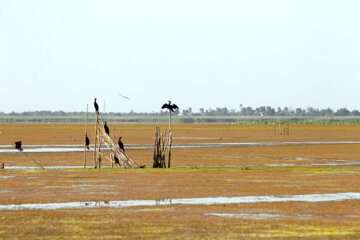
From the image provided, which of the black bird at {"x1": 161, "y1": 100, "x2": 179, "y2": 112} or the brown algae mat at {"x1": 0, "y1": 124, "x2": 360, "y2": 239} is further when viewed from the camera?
the black bird at {"x1": 161, "y1": 100, "x2": 179, "y2": 112}

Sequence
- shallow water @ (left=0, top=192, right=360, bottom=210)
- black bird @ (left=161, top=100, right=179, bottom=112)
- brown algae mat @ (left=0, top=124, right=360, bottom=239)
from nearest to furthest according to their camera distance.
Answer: brown algae mat @ (left=0, top=124, right=360, bottom=239) < shallow water @ (left=0, top=192, right=360, bottom=210) < black bird @ (left=161, top=100, right=179, bottom=112)

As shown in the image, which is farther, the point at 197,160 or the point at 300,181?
the point at 197,160

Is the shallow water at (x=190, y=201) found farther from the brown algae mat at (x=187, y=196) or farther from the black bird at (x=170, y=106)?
the black bird at (x=170, y=106)

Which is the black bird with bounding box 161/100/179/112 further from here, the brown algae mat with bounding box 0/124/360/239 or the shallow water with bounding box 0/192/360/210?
the shallow water with bounding box 0/192/360/210

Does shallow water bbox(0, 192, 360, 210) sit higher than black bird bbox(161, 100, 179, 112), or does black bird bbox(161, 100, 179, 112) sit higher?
black bird bbox(161, 100, 179, 112)

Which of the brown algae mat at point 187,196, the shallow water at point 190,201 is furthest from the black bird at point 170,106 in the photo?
the shallow water at point 190,201

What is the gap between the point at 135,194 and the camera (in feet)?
86.2

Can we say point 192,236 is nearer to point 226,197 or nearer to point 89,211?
point 89,211

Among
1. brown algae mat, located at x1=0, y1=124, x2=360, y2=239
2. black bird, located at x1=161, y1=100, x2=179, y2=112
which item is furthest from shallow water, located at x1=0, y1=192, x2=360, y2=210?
black bird, located at x1=161, y1=100, x2=179, y2=112

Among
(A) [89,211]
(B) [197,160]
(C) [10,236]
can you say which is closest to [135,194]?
(A) [89,211]

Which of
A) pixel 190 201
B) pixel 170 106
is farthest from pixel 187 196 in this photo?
pixel 170 106

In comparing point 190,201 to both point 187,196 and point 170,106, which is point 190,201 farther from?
point 170,106

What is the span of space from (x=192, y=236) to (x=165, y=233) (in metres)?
0.78

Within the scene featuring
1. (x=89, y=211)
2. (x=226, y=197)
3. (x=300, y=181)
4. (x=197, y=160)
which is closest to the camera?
(x=89, y=211)
